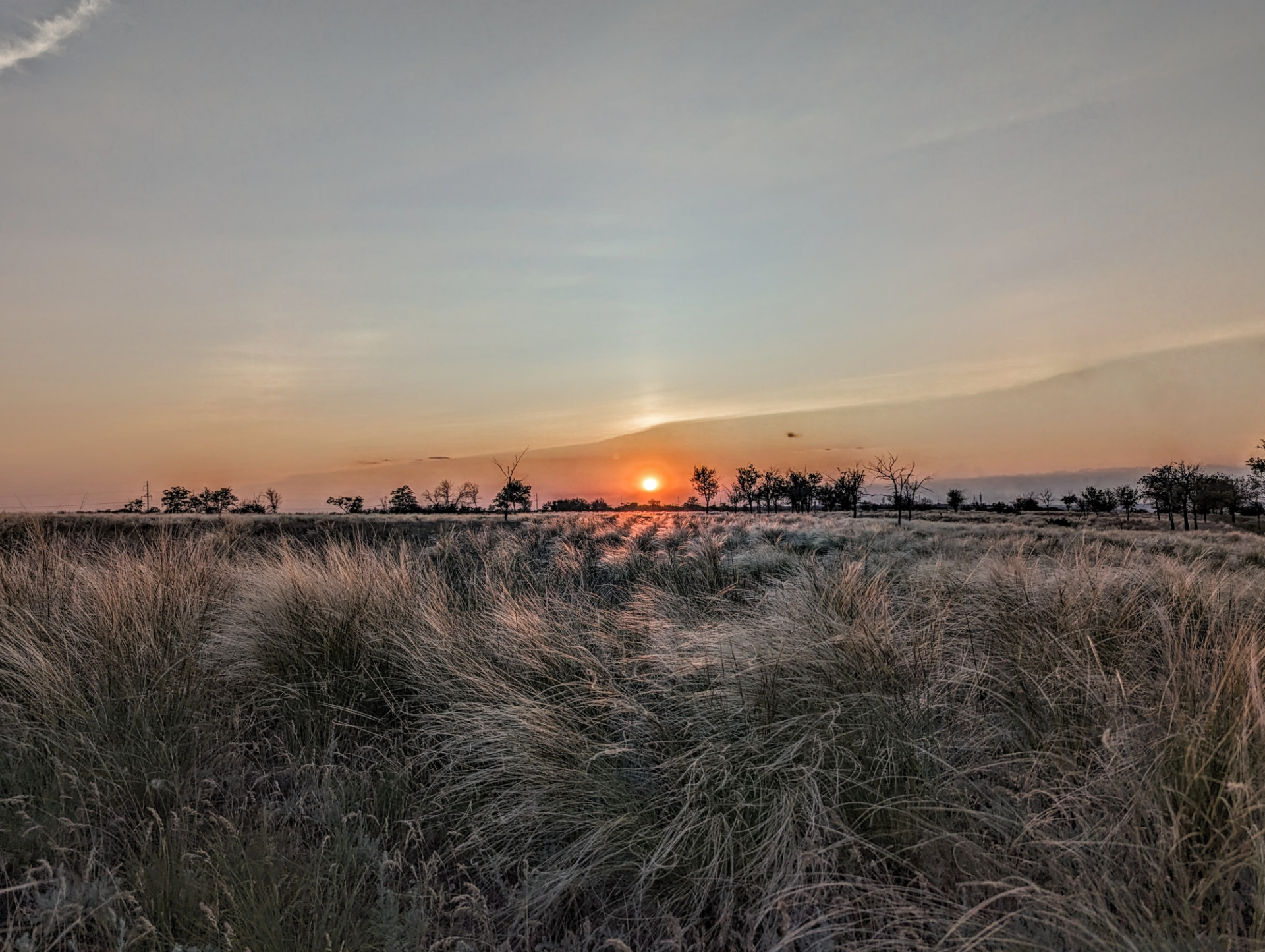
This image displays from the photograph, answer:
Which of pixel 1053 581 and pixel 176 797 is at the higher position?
pixel 1053 581

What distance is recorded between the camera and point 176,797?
296 cm

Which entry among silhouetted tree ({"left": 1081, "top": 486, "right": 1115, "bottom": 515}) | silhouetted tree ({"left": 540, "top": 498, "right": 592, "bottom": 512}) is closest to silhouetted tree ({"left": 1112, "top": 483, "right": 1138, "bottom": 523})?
silhouetted tree ({"left": 1081, "top": 486, "right": 1115, "bottom": 515})

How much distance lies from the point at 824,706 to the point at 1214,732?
1.50 metres

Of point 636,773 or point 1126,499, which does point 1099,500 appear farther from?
point 636,773

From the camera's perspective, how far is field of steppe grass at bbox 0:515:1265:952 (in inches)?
81.7

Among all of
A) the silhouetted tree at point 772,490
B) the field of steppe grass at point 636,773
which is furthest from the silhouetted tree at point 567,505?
the field of steppe grass at point 636,773

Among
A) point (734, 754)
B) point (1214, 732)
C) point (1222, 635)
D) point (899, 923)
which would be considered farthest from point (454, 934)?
point (1222, 635)

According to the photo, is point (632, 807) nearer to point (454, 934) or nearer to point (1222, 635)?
point (454, 934)

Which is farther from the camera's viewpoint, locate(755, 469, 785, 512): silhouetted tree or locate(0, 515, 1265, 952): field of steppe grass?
locate(755, 469, 785, 512): silhouetted tree

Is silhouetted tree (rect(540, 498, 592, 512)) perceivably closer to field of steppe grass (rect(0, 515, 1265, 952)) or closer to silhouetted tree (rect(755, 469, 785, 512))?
silhouetted tree (rect(755, 469, 785, 512))

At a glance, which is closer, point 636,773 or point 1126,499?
point 636,773

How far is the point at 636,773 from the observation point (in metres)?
3.20

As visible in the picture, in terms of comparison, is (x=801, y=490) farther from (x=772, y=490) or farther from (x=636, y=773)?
(x=636, y=773)

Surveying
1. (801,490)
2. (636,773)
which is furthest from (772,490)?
(636,773)
